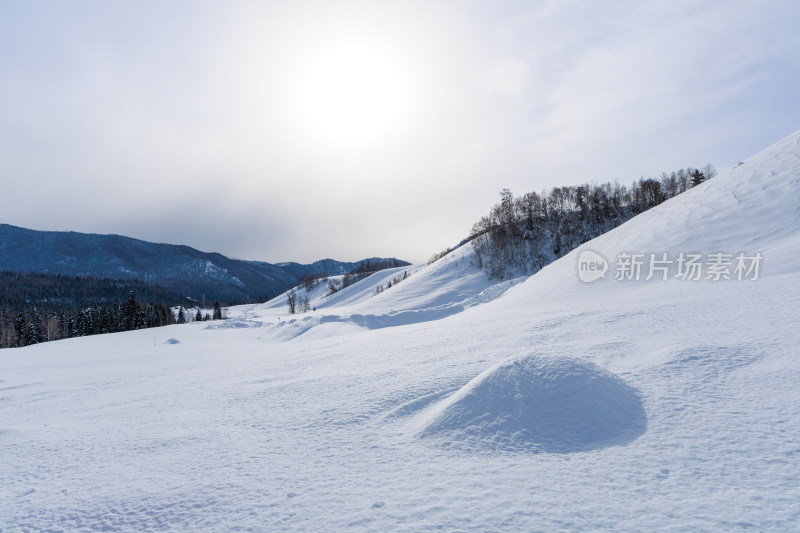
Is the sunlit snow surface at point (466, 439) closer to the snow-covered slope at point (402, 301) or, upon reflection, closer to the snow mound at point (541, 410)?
the snow mound at point (541, 410)

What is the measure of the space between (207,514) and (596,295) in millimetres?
19092

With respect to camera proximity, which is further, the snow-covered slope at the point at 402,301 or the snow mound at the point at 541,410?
the snow-covered slope at the point at 402,301

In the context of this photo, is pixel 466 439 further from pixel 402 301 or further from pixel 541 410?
pixel 402 301

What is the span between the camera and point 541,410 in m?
5.10

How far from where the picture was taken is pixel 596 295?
59.8ft

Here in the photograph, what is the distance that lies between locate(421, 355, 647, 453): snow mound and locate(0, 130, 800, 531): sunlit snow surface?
0.09ft

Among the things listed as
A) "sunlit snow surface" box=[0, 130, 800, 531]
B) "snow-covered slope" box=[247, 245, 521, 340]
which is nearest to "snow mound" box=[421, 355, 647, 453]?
"sunlit snow surface" box=[0, 130, 800, 531]

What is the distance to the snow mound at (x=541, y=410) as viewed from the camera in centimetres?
457

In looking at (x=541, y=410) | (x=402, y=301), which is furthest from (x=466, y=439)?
(x=402, y=301)

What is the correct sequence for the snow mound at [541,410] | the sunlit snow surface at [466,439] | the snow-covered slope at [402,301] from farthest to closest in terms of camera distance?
the snow-covered slope at [402,301] < the snow mound at [541,410] < the sunlit snow surface at [466,439]

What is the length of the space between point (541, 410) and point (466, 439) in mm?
1211

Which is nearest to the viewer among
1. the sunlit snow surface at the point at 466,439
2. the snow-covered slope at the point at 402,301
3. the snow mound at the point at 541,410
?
the sunlit snow surface at the point at 466,439

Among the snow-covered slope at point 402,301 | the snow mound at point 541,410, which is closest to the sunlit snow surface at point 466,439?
the snow mound at point 541,410

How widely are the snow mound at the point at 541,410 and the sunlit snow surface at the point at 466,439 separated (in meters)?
0.03
